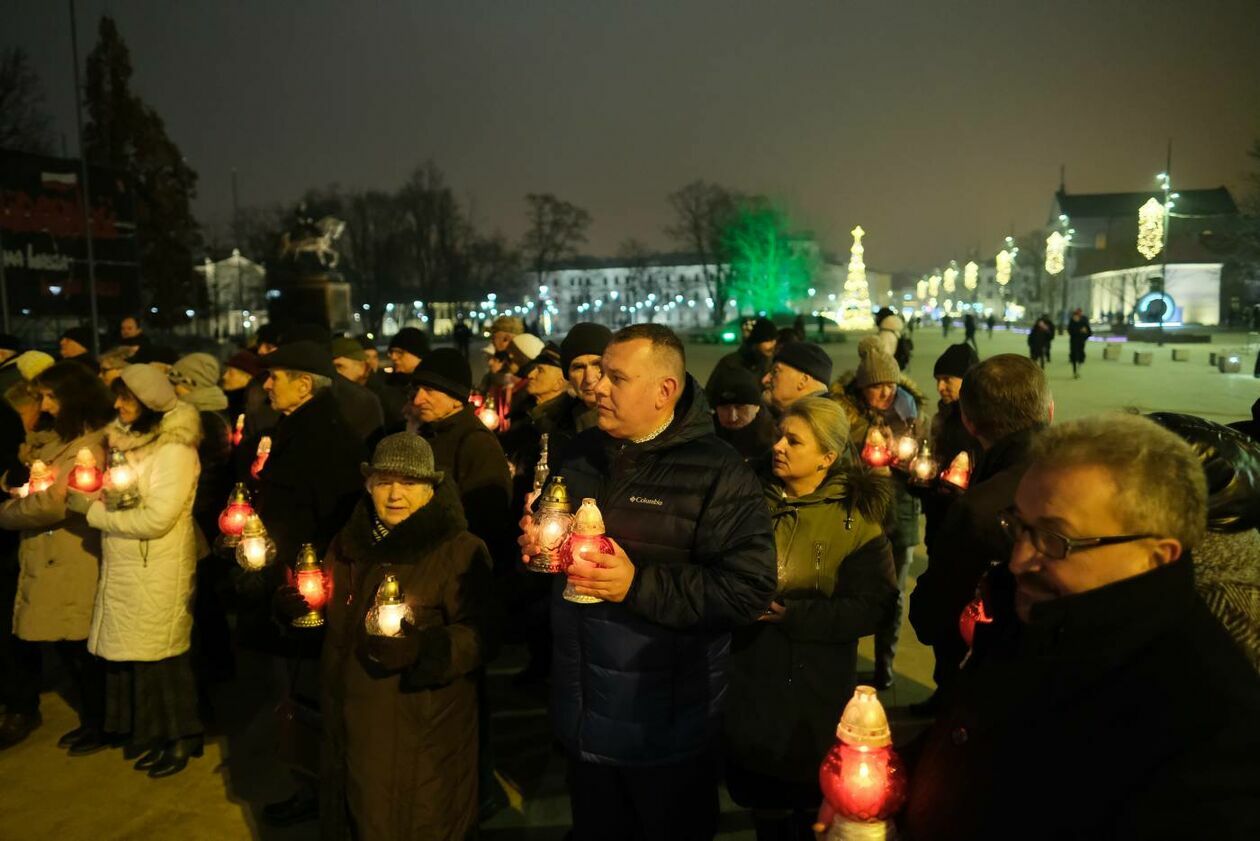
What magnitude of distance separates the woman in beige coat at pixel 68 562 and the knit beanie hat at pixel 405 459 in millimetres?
2522

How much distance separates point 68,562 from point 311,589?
7.71 feet

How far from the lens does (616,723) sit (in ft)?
9.18

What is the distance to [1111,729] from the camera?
1453 mm

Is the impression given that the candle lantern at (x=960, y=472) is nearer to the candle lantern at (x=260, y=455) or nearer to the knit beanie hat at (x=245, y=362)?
the candle lantern at (x=260, y=455)

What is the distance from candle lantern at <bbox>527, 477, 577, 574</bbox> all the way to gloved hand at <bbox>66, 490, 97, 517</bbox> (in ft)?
10.3

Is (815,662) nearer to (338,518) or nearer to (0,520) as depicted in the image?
(338,518)

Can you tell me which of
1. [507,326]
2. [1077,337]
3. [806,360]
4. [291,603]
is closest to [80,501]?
[291,603]

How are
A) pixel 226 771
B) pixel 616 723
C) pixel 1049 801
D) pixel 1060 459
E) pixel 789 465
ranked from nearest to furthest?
pixel 1049 801 → pixel 1060 459 → pixel 616 723 → pixel 789 465 → pixel 226 771

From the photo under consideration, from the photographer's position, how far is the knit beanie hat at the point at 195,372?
689 centimetres

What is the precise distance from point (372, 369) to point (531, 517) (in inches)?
260

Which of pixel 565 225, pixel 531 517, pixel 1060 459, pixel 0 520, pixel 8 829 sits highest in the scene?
pixel 565 225

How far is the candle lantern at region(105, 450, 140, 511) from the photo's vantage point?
4.49m

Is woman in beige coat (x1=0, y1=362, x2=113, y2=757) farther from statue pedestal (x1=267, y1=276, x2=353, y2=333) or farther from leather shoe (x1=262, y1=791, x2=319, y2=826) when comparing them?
statue pedestal (x1=267, y1=276, x2=353, y2=333)

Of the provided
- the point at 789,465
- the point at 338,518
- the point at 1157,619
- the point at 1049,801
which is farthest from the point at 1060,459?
the point at 338,518
